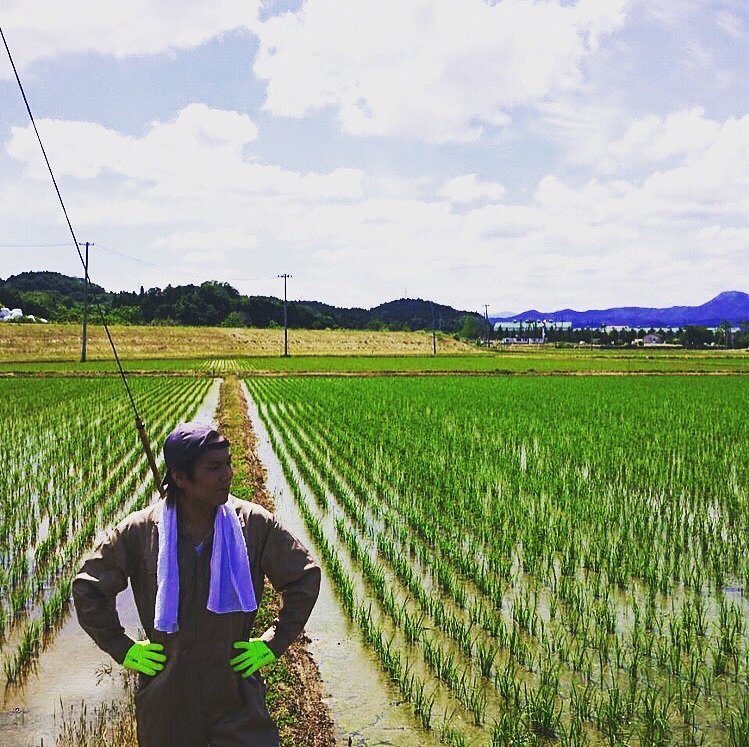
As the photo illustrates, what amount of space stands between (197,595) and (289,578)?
0.86ft

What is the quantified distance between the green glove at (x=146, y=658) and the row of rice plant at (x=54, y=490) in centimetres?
249

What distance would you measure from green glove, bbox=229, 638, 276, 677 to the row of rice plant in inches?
103

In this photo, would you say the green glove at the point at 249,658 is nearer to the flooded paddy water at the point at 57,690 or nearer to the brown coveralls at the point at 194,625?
the brown coveralls at the point at 194,625

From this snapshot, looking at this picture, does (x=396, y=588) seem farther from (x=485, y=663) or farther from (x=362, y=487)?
(x=362, y=487)

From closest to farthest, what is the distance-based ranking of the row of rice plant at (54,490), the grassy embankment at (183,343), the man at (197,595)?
the man at (197,595)
the row of rice plant at (54,490)
the grassy embankment at (183,343)

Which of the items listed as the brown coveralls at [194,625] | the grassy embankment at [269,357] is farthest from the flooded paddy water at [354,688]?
the grassy embankment at [269,357]

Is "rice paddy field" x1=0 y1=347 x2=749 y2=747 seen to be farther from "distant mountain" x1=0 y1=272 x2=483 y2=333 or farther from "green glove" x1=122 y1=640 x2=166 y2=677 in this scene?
"distant mountain" x1=0 y1=272 x2=483 y2=333

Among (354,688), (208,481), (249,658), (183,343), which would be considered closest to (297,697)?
(354,688)

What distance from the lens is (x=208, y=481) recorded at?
83.7 inches

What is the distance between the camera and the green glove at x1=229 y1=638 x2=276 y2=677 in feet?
7.09

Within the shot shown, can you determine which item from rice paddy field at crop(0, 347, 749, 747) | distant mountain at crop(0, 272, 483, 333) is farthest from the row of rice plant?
distant mountain at crop(0, 272, 483, 333)

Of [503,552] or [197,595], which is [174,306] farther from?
[197,595]

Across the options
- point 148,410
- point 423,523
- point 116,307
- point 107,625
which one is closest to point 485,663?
point 107,625

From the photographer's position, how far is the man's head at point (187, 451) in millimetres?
2133
